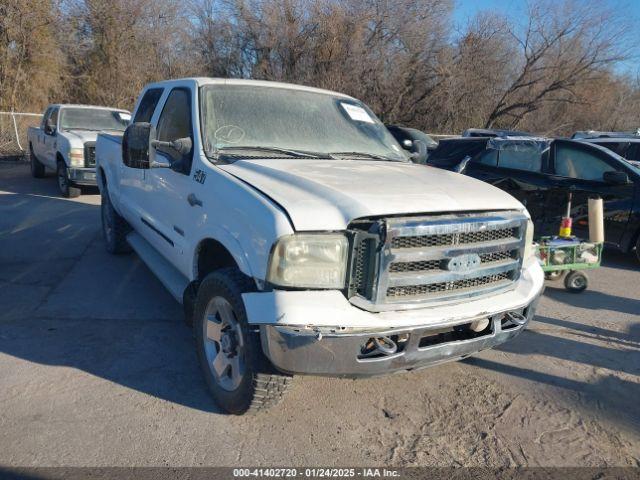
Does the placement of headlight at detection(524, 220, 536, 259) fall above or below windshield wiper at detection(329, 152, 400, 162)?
below

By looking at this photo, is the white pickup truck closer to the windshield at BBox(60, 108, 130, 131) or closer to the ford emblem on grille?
the windshield at BBox(60, 108, 130, 131)

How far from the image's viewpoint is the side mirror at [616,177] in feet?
22.5

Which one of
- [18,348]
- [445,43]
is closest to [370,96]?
[445,43]

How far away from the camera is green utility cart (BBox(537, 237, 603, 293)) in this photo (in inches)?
213

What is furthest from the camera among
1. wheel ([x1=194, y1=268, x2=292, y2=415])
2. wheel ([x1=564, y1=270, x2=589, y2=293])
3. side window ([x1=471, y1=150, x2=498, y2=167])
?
side window ([x1=471, y1=150, x2=498, y2=167])

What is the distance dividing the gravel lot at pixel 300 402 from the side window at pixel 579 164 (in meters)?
2.72

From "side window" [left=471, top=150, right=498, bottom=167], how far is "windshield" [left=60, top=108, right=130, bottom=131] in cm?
730

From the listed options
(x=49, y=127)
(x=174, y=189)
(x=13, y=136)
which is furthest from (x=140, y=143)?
(x=13, y=136)

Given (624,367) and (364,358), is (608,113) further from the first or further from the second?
(364,358)

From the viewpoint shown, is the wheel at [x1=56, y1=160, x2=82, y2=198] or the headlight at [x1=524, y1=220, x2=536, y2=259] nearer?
the headlight at [x1=524, y1=220, x2=536, y2=259]

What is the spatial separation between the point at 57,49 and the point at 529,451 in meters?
25.3

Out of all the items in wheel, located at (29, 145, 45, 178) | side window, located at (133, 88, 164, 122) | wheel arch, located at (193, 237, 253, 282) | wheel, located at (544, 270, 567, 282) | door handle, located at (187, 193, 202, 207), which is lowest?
→ wheel, located at (29, 145, 45, 178)

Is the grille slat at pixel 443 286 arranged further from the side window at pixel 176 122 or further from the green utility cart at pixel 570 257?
the green utility cart at pixel 570 257

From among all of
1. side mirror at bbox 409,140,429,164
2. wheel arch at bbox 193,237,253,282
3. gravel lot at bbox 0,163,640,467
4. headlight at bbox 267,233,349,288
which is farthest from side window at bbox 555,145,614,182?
headlight at bbox 267,233,349,288
